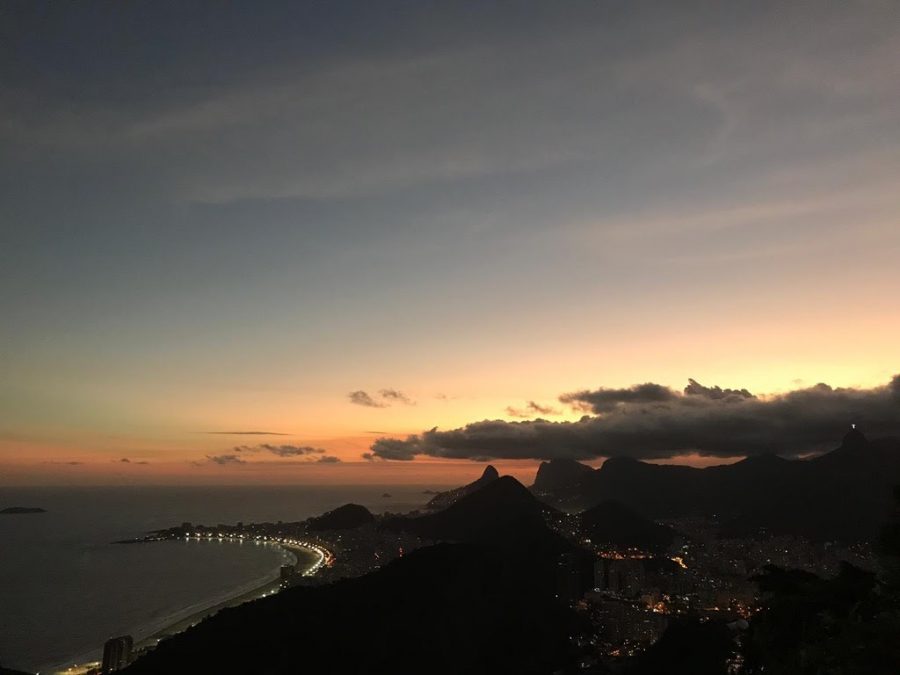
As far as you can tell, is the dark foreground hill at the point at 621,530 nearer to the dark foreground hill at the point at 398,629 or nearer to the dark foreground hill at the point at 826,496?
the dark foreground hill at the point at 826,496

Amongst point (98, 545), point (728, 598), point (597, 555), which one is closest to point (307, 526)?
point (98, 545)

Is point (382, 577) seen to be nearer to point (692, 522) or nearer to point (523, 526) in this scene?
point (523, 526)

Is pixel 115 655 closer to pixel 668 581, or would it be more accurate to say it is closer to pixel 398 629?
pixel 398 629

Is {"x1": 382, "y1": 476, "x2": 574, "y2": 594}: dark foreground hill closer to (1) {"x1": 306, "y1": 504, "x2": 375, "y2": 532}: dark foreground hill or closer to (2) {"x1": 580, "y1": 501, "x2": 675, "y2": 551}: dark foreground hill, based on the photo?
(2) {"x1": 580, "y1": 501, "x2": 675, "y2": 551}: dark foreground hill

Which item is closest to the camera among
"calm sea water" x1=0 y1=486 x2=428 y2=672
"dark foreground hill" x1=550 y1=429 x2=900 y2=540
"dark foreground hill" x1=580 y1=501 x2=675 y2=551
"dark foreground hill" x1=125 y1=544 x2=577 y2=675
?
"dark foreground hill" x1=125 y1=544 x2=577 y2=675

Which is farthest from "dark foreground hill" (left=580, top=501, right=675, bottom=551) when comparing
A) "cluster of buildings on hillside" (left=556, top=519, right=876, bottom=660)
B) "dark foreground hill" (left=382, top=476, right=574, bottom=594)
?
"dark foreground hill" (left=382, top=476, right=574, bottom=594)

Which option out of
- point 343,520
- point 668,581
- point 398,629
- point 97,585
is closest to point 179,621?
point 97,585
